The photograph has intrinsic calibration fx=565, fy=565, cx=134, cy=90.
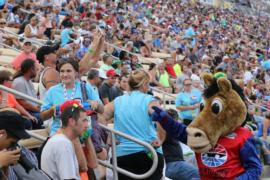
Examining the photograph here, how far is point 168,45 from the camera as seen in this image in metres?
18.6

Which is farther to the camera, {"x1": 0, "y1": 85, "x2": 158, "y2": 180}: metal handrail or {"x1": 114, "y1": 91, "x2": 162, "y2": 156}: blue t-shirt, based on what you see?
{"x1": 114, "y1": 91, "x2": 162, "y2": 156}: blue t-shirt


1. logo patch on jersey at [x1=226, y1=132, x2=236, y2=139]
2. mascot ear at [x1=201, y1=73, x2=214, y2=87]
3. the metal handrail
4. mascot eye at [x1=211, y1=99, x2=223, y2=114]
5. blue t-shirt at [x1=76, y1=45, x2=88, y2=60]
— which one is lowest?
blue t-shirt at [x1=76, y1=45, x2=88, y2=60]

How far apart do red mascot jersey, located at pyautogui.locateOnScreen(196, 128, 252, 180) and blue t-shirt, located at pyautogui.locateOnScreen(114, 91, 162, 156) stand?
1281mm

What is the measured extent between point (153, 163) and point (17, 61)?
384cm

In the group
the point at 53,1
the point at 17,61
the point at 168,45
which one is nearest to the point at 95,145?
the point at 17,61

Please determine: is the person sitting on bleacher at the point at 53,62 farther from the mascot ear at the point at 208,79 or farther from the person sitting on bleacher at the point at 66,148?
the mascot ear at the point at 208,79

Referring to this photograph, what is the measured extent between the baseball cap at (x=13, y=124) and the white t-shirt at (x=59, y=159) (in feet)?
2.23

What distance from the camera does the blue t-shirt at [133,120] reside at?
17.0ft

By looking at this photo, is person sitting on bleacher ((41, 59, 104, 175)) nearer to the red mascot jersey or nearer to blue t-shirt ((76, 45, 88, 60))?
the red mascot jersey

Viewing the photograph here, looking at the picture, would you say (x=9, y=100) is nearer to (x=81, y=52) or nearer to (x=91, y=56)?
(x=91, y=56)

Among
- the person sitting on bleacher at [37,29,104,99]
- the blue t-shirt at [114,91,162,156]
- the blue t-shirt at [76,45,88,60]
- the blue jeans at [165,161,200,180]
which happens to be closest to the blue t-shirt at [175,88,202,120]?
the blue jeans at [165,161,200,180]

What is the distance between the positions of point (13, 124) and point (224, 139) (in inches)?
58.4

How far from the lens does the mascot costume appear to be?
12.7 feet

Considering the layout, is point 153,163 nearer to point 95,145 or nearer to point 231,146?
point 95,145
